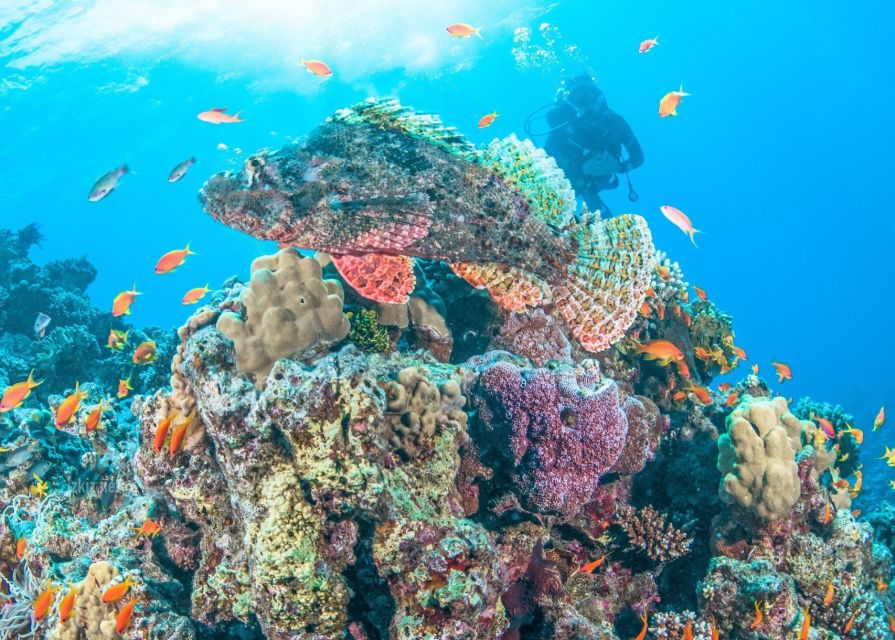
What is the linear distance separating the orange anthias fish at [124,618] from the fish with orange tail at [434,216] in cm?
306

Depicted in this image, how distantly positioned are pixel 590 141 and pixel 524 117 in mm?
85062

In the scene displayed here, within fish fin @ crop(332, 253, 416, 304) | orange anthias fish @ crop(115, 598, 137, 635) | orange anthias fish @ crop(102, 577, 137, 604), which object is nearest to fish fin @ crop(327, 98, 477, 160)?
fish fin @ crop(332, 253, 416, 304)

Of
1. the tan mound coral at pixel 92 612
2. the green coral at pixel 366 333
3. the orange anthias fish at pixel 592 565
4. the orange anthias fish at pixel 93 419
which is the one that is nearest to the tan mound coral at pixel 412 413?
the green coral at pixel 366 333

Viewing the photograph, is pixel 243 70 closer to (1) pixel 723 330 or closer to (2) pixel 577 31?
(2) pixel 577 31

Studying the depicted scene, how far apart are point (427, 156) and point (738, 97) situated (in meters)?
144

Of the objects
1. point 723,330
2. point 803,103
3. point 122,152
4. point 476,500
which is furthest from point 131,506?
point 803,103

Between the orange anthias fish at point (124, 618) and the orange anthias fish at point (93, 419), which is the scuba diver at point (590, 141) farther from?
the orange anthias fish at point (124, 618)

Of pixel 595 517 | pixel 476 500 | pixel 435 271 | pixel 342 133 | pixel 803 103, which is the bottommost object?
pixel 803 103

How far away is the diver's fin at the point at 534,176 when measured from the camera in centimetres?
510

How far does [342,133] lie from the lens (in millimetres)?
4711

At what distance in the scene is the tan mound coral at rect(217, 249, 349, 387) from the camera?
4.09 metres

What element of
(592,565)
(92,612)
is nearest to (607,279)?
(592,565)

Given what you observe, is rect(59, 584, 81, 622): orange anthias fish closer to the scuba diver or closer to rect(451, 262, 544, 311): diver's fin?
rect(451, 262, 544, 311): diver's fin

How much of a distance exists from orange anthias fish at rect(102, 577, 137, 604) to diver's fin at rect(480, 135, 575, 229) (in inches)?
189
